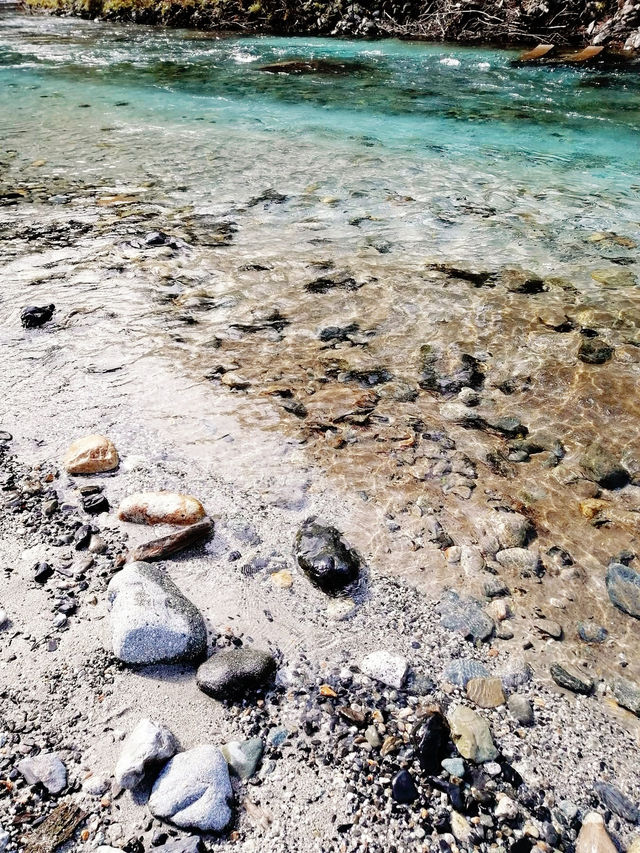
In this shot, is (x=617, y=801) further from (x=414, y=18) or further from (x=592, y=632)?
(x=414, y=18)

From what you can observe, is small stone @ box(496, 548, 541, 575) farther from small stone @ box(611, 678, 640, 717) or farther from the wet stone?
small stone @ box(611, 678, 640, 717)

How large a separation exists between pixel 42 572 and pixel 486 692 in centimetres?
192

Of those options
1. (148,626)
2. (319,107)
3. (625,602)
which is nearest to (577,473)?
(625,602)

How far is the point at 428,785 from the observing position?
1812 mm

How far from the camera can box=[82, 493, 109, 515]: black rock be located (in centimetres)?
276

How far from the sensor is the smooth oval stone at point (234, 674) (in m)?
2.02

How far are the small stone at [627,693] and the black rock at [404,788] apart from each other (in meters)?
0.90

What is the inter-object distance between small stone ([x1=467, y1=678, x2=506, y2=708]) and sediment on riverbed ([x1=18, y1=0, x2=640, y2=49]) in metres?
19.1

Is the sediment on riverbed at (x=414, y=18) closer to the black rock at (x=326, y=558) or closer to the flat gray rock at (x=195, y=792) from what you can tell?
the black rock at (x=326, y=558)

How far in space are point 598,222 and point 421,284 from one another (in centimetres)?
275

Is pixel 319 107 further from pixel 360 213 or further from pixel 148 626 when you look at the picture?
pixel 148 626

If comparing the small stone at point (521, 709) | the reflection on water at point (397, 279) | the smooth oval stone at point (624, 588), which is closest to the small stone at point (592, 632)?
the reflection on water at point (397, 279)

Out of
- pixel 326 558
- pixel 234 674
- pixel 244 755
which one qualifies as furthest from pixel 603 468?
pixel 244 755

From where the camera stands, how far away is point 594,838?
66.8 inches
